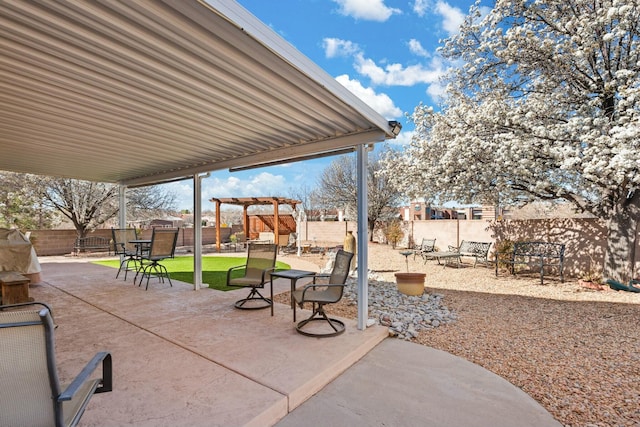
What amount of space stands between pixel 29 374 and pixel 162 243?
215 inches

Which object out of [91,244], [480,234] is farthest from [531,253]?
[91,244]

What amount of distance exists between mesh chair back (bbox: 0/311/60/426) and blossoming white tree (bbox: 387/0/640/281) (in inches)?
299

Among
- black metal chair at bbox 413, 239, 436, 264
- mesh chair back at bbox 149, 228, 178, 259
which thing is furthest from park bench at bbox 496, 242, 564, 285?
mesh chair back at bbox 149, 228, 178, 259

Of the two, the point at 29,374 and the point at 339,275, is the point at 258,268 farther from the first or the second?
the point at 29,374

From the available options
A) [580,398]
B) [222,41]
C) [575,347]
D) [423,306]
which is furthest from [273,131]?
[575,347]

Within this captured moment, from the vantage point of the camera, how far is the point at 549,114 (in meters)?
7.28

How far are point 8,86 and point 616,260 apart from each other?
10.3 meters

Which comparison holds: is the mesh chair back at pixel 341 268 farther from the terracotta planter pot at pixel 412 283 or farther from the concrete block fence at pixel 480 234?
the terracotta planter pot at pixel 412 283

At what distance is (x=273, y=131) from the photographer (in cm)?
404

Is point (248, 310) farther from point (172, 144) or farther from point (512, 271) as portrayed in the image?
point (512, 271)

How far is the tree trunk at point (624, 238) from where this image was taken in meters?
6.65

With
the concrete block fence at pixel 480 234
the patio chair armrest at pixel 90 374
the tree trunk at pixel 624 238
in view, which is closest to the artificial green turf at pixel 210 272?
the concrete block fence at pixel 480 234

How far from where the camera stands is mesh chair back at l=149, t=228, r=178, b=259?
6.17m

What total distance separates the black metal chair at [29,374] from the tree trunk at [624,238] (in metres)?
9.21
